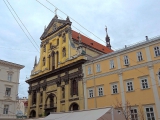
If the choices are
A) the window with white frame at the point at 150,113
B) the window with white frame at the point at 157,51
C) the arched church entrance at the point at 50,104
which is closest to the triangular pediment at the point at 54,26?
the arched church entrance at the point at 50,104

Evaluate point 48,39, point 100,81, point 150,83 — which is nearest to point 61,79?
point 100,81

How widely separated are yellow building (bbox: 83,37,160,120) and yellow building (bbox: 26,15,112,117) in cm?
249

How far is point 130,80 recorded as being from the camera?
22.6m

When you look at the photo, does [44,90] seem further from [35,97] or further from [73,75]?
[73,75]

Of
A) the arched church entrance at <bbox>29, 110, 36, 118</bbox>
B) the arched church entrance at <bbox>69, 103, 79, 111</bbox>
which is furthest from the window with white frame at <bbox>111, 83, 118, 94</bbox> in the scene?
the arched church entrance at <bbox>29, 110, 36, 118</bbox>

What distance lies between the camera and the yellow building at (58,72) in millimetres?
28933

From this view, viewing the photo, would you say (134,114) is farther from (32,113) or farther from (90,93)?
(32,113)

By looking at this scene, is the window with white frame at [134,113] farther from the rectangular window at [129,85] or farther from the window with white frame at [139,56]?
the window with white frame at [139,56]

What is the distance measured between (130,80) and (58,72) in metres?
14.0

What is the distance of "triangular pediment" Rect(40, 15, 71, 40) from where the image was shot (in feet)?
115

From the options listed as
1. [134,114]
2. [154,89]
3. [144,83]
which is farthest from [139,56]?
[134,114]

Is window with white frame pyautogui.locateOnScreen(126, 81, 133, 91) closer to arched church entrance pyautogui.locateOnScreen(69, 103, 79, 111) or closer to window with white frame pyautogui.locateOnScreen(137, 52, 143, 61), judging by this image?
window with white frame pyautogui.locateOnScreen(137, 52, 143, 61)

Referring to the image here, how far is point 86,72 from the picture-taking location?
27.6 metres

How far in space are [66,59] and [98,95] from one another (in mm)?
9612
